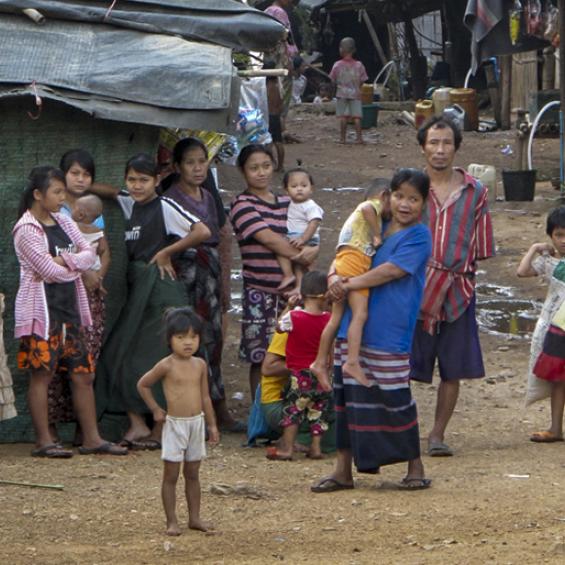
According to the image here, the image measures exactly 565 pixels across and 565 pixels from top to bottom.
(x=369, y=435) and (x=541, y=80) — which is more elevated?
(x=541, y=80)

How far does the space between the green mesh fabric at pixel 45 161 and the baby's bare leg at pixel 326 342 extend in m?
1.68

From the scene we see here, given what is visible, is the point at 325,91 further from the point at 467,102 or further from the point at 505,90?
the point at 467,102

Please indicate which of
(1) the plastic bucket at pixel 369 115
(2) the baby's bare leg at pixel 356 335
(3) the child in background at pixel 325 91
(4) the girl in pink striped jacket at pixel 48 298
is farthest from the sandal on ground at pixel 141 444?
(3) the child in background at pixel 325 91

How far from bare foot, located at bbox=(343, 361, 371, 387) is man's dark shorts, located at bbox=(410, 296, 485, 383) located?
3.41 feet

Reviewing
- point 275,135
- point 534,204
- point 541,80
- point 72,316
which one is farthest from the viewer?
point 541,80

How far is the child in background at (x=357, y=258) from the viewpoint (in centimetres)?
595

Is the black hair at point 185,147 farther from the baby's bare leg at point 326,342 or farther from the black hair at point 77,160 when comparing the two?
the baby's bare leg at point 326,342

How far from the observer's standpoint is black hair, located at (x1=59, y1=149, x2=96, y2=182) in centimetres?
706

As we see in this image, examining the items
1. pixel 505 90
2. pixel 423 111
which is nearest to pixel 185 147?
pixel 423 111

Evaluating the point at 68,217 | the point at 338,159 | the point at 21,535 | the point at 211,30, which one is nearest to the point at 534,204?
the point at 338,159

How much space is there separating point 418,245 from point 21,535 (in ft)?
6.79

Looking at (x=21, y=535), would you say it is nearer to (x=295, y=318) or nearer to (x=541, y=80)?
(x=295, y=318)

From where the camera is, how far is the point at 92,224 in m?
7.23

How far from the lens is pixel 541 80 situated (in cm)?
2362
